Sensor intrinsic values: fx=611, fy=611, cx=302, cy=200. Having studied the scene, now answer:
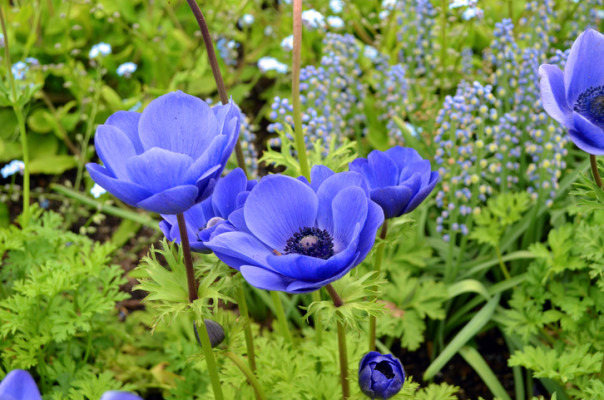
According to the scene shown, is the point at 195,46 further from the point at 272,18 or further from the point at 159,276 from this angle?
the point at 159,276

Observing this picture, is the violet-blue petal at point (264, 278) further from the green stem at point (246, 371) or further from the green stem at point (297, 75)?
the green stem at point (297, 75)

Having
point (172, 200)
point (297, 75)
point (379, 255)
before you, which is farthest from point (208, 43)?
point (379, 255)

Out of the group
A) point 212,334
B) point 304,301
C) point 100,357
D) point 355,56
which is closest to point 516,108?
point 355,56

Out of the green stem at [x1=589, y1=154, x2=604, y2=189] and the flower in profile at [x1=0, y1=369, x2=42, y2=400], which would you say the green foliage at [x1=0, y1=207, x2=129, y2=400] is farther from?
the green stem at [x1=589, y1=154, x2=604, y2=189]

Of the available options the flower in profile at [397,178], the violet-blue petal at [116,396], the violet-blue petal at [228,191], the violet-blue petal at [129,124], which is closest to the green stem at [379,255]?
the flower in profile at [397,178]

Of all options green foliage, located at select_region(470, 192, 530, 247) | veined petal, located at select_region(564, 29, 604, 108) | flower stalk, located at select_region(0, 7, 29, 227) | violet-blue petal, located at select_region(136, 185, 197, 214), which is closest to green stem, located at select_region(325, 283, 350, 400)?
violet-blue petal, located at select_region(136, 185, 197, 214)

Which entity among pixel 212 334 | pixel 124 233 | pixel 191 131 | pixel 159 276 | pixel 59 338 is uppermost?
pixel 191 131
